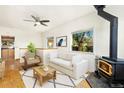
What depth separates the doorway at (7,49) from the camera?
19.2ft

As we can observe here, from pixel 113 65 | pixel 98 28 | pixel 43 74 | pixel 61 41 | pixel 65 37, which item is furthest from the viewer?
pixel 61 41

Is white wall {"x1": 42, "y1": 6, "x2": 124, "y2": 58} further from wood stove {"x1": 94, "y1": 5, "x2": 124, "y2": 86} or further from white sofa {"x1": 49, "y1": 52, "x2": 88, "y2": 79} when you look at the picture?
white sofa {"x1": 49, "y1": 52, "x2": 88, "y2": 79}

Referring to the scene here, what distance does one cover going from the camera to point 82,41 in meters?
4.20

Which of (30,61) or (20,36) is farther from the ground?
(20,36)

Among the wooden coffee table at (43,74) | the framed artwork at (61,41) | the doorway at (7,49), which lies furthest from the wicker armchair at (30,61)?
the doorway at (7,49)

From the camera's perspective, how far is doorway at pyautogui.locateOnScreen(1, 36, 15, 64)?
5.86m

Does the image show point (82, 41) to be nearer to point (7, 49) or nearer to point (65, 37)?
point (65, 37)

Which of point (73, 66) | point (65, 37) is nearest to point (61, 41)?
point (65, 37)

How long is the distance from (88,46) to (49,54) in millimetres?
1776

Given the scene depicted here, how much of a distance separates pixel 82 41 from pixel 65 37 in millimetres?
1106

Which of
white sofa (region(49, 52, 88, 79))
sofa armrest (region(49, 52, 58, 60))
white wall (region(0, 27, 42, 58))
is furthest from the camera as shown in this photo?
white wall (region(0, 27, 42, 58))

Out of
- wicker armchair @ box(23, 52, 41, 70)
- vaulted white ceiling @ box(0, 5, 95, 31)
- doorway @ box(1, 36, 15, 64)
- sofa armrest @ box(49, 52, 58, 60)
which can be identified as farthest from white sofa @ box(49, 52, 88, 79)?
doorway @ box(1, 36, 15, 64)

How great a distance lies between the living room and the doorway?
0.27ft
